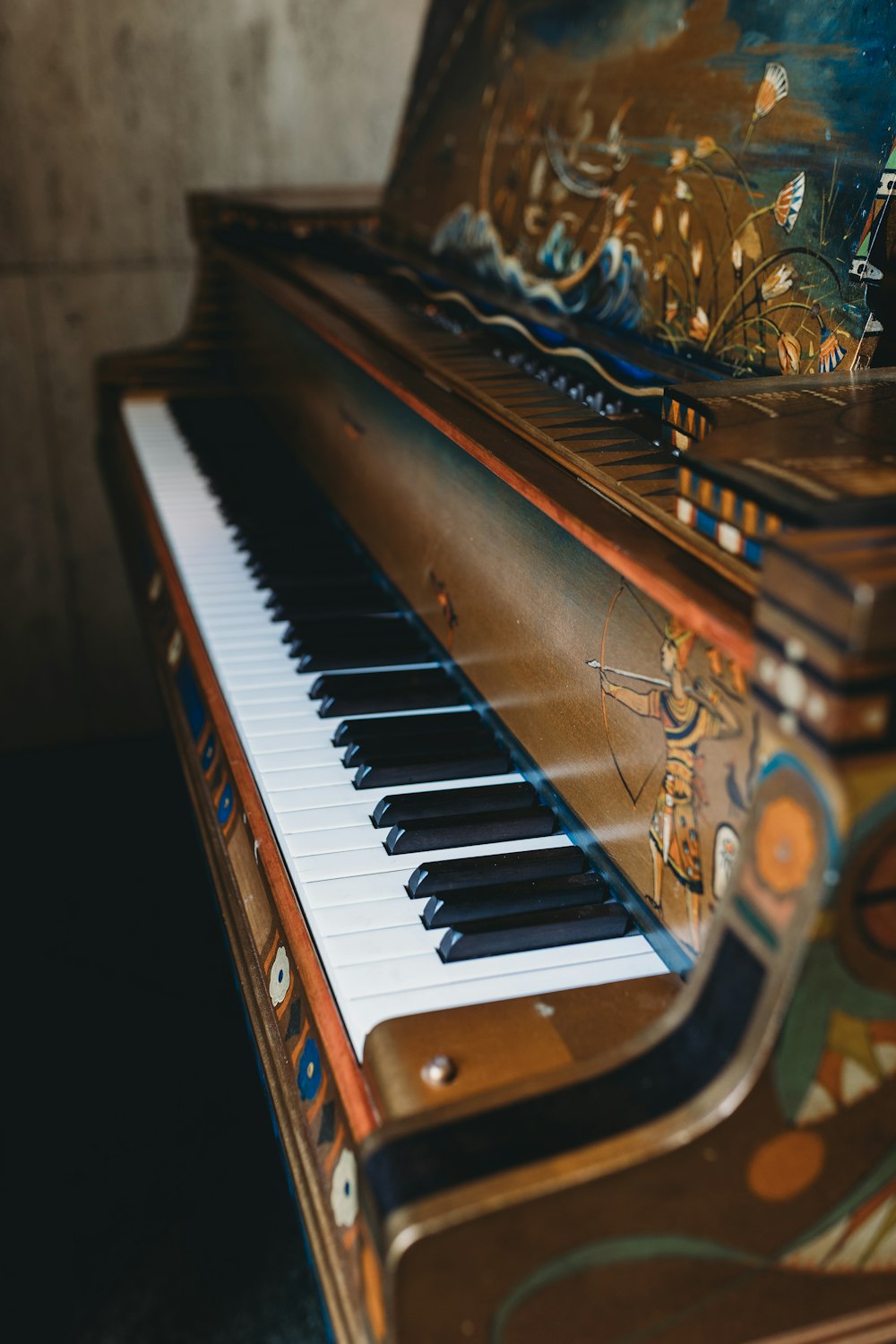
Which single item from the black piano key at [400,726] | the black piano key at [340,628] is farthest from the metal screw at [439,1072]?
the black piano key at [340,628]

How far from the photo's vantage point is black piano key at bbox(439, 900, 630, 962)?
3.65 ft

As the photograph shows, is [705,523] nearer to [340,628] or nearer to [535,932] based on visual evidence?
[535,932]

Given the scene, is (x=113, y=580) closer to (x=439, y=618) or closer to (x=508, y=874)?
(x=439, y=618)

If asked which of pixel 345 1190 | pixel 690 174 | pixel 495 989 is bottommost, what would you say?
pixel 345 1190

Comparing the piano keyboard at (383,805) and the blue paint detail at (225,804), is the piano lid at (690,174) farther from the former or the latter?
the blue paint detail at (225,804)

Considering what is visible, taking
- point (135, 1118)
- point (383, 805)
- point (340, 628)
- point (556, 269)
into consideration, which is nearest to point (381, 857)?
point (383, 805)

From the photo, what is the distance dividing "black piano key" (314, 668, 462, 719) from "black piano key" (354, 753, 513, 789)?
0.17 metres

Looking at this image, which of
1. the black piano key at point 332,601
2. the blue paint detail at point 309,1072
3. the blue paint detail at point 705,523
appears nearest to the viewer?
the blue paint detail at point 705,523

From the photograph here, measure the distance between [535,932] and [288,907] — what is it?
27 cm

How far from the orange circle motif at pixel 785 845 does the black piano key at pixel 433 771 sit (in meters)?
0.71

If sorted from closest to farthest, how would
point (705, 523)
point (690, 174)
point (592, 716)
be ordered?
1. point (705, 523)
2. point (592, 716)
3. point (690, 174)

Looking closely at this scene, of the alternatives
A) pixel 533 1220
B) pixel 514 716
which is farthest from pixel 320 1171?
pixel 514 716

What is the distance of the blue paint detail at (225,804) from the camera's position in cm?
156

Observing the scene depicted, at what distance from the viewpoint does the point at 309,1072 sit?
1.10m
